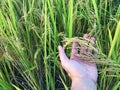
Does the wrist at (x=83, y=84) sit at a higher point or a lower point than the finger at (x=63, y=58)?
lower

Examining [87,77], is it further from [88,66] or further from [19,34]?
[19,34]

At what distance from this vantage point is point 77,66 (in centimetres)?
116

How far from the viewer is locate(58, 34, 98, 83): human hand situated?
112cm

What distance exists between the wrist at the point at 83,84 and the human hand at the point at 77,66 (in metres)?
0.02

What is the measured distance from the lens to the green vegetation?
46.4 inches

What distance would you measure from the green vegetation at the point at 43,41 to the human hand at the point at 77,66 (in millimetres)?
39

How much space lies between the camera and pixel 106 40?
133 cm

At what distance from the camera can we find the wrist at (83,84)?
1132mm

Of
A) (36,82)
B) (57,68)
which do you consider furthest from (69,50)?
(36,82)

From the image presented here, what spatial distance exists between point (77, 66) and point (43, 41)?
19 centimetres

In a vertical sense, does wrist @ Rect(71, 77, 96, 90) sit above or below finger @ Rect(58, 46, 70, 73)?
below

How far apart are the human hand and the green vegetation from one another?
0.13 ft

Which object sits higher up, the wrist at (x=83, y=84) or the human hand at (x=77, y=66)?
the human hand at (x=77, y=66)

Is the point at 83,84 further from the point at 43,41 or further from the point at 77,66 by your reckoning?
the point at 43,41
